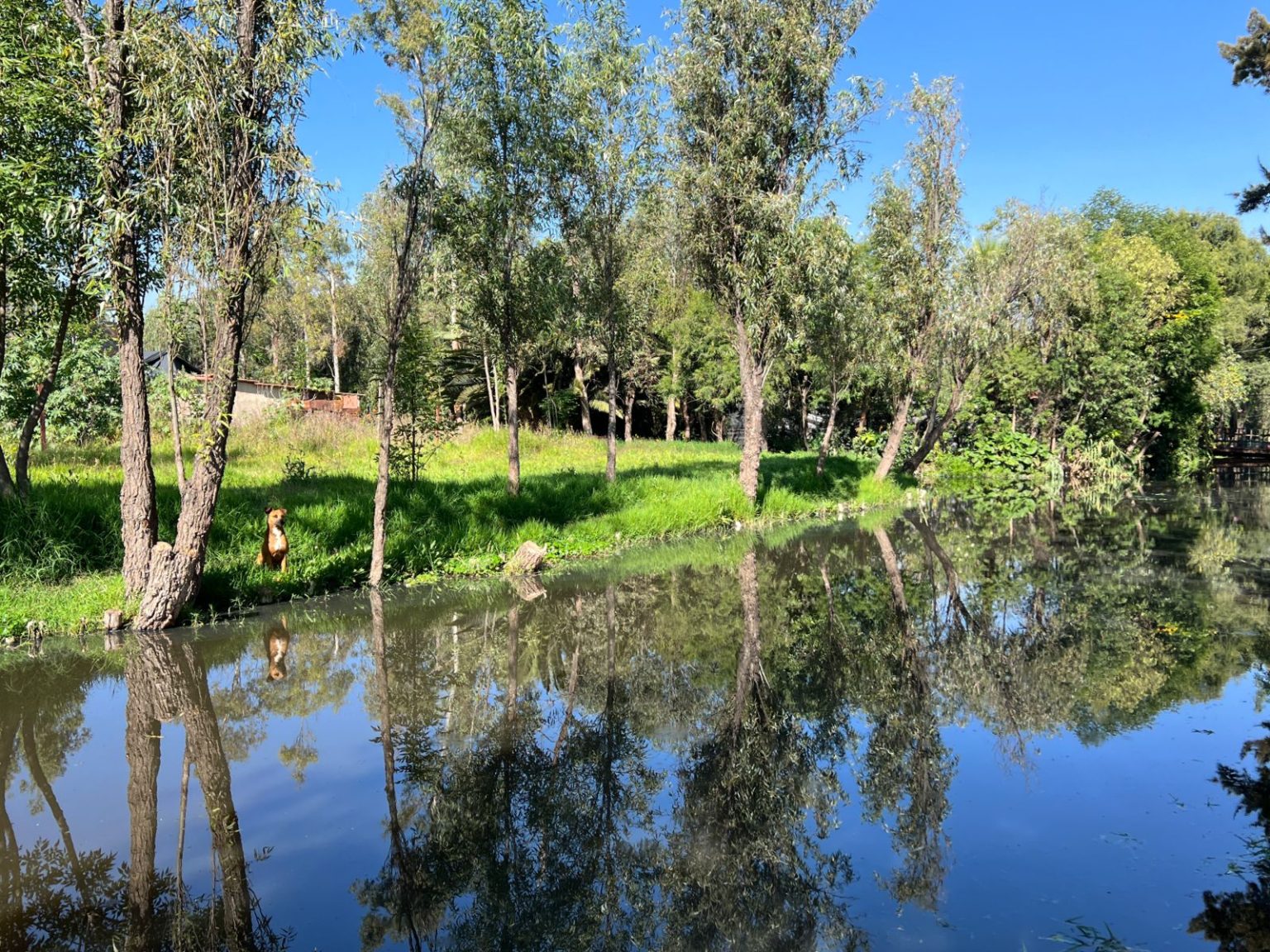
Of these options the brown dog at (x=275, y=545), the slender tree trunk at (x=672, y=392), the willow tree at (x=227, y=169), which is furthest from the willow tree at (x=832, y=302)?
the brown dog at (x=275, y=545)

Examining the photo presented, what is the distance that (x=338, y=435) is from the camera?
76.1ft

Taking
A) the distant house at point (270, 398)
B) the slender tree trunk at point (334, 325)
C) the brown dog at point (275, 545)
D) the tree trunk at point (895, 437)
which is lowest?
the brown dog at point (275, 545)

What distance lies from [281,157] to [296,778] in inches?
293

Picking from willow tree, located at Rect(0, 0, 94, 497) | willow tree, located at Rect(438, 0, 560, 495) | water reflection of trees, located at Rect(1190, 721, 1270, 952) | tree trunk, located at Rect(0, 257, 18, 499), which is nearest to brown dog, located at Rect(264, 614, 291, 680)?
tree trunk, located at Rect(0, 257, 18, 499)

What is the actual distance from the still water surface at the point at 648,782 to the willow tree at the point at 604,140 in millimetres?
10788

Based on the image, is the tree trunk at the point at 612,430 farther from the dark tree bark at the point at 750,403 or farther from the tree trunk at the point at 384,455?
the tree trunk at the point at 384,455

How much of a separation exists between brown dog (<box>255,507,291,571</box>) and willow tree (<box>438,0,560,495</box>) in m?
5.60

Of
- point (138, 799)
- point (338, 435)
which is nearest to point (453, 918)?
point (138, 799)

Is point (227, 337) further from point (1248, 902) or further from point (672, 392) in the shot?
point (672, 392)

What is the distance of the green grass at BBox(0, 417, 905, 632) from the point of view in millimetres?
10852

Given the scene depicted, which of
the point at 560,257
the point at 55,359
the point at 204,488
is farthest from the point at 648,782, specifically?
the point at 560,257

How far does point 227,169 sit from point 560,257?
26.5 ft

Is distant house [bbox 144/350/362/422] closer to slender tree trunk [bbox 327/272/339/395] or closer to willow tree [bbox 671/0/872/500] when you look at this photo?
willow tree [bbox 671/0/872/500]

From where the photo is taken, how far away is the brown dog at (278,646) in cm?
866
